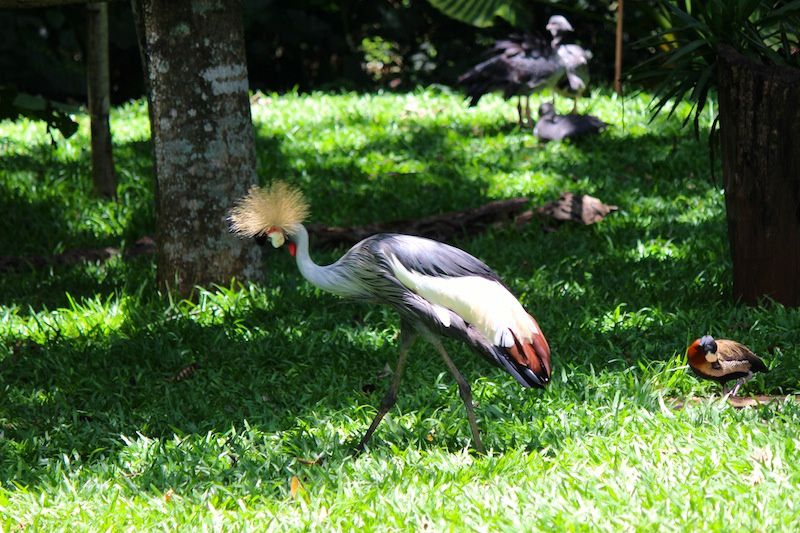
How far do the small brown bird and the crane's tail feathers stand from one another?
1.05m

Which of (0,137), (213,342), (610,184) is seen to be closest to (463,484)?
(213,342)

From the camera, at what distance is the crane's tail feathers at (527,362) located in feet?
12.9

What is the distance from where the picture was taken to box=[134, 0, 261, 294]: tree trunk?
6.05 m

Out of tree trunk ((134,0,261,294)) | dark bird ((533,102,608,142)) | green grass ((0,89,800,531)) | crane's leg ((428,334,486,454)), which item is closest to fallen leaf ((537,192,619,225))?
green grass ((0,89,800,531))

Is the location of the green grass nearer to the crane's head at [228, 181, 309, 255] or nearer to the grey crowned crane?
the grey crowned crane

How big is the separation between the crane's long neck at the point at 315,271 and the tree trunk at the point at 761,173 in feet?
8.57

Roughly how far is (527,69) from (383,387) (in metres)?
5.39

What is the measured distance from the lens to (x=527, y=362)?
394 centimetres

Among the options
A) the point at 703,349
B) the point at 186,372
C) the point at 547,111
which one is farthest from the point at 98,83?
the point at 703,349

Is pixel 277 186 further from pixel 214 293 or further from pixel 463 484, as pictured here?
pixel 214 293

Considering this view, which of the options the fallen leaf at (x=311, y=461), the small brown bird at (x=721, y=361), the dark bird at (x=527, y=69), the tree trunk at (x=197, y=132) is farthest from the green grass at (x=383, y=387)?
the dark bird at (x=527, y=69)

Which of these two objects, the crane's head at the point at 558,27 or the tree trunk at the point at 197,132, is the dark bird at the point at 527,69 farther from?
the tree trunk at the point at 197,132

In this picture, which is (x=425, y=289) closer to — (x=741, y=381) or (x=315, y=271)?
(x=315, y=271)

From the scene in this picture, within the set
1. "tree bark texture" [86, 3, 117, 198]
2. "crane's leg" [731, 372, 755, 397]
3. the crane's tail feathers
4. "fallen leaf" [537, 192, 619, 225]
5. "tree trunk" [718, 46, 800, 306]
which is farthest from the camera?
"tree bark texture" [86, 3, 117, 198]
